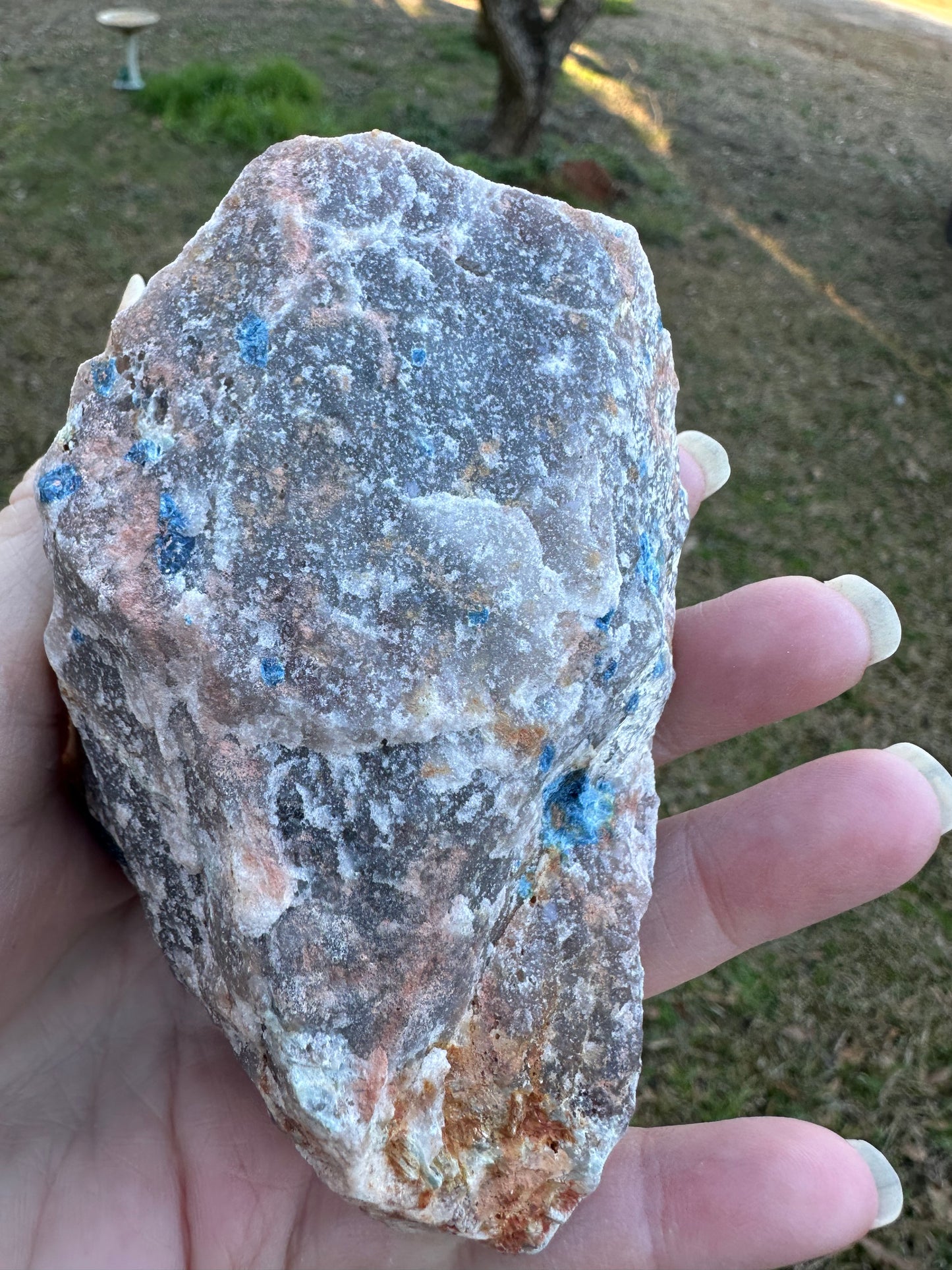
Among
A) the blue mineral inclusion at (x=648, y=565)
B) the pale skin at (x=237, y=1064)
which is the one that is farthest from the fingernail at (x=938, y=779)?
the blue mineral inclusion at (x=648, y=565)

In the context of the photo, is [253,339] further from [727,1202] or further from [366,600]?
[727,1202]

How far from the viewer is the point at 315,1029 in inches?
50.2

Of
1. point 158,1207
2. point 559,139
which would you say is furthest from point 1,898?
point 559,139

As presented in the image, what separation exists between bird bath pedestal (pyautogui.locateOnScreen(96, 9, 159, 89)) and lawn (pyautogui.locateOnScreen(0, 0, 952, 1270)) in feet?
0.53

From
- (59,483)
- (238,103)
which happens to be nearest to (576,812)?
(59,483)

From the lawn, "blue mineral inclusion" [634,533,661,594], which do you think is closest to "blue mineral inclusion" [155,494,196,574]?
"blue mineral inclusion" [634,533,661,594]

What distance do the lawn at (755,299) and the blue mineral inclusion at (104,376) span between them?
1.96 meters

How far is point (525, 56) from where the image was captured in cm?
521

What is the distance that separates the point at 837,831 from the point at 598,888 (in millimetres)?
470

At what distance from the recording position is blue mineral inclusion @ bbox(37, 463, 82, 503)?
4.41 feet

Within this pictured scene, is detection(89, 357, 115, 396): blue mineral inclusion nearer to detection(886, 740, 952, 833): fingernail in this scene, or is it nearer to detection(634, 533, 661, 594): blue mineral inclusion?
detection(634, 533, 661, 594): blue mineral inclusion

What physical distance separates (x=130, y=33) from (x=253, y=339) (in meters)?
5.14

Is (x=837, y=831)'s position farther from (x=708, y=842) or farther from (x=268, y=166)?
(x=268, y=166)

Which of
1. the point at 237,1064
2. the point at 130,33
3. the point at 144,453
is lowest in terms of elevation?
the point at 237,1064
